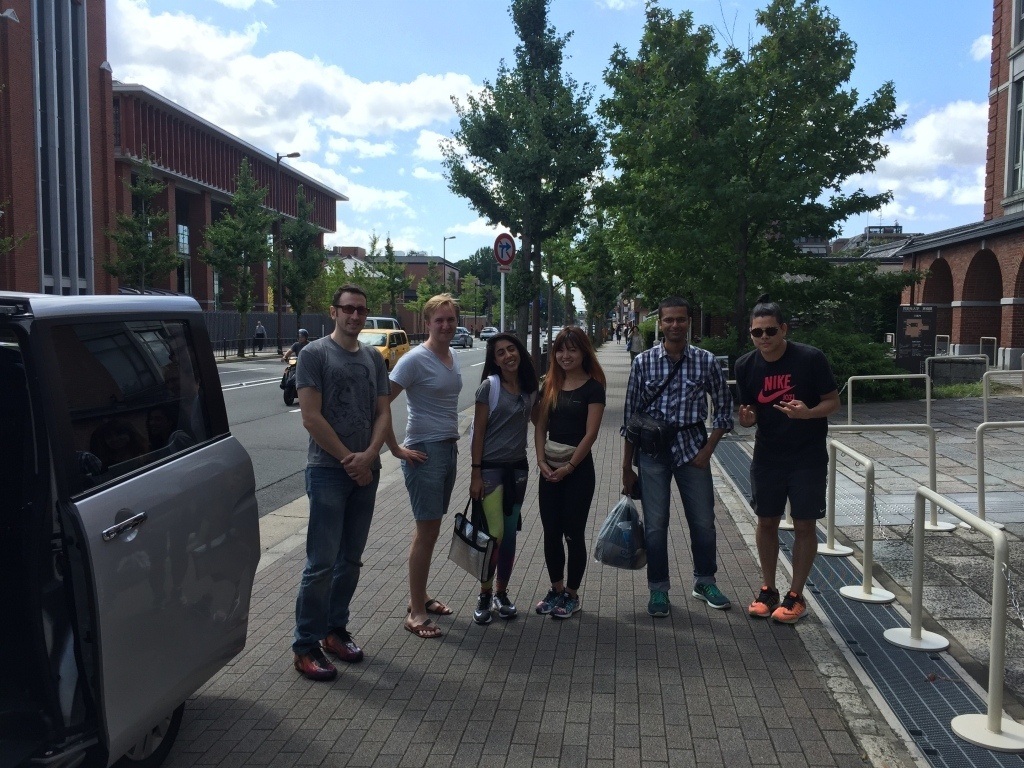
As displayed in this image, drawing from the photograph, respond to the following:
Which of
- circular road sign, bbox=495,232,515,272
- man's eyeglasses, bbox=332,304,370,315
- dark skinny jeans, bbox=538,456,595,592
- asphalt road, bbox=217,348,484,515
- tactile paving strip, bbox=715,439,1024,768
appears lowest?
asphalt road, bbox=217,348,484,515

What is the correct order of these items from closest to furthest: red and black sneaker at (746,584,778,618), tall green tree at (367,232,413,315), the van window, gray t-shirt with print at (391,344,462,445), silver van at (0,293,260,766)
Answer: silver van at (0,293,260,766) → the van window → gray t-shirt with print at (391,344,462,445) → red and black sneaker at (746,584,778,618) → tall green tree at (367,232,413,315)

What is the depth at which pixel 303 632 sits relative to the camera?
4.63 m

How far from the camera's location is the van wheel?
342 cm

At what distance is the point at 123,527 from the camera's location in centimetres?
295

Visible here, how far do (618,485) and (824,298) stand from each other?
10.6 m

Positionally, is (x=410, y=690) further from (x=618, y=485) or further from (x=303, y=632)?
(x=618, y=485)

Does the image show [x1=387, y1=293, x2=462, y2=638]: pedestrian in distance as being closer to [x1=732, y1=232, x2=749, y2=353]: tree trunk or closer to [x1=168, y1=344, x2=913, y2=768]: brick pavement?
[x1=168, y1=344, x2=913, y2=768]: brick pavement

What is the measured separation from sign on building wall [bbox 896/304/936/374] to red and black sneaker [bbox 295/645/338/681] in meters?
18.8

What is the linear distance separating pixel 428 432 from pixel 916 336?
727 inches

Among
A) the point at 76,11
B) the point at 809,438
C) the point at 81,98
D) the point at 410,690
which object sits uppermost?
the point at 76,11

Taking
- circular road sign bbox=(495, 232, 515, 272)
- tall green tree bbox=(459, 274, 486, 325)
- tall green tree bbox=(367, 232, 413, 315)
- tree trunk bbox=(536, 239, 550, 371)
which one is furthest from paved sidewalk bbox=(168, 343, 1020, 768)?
tall green tree bbox=(459, 274, 486, 325)

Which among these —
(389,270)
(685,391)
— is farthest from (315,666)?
(389,270)

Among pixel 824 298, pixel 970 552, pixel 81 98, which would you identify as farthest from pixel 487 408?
pixel 81 98

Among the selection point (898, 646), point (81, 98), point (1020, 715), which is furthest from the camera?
point (81, 98)
